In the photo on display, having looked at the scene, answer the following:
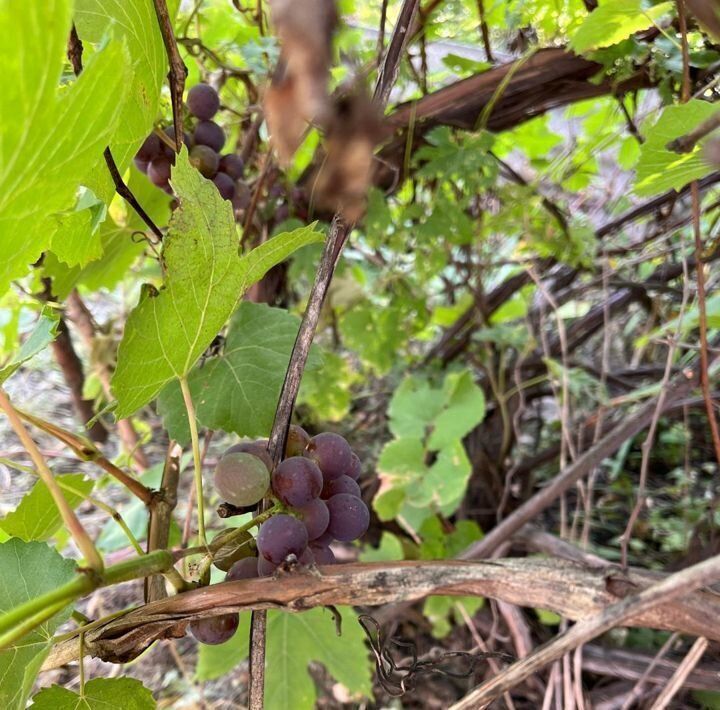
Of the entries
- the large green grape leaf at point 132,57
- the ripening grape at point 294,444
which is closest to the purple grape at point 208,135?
the large green grape leaf at point 132,57

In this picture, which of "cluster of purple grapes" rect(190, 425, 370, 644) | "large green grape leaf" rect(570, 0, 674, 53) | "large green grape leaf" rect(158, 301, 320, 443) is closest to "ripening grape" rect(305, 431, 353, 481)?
"cluster of purple grapes" rect(190, 425, 370, 644)

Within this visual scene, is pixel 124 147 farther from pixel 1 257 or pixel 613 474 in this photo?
pixel 613 474

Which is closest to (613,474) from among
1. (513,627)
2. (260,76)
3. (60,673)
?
(513,627)

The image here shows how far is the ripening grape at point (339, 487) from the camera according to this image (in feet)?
1.53

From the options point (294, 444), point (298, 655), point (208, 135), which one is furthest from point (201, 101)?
point (298, 655)

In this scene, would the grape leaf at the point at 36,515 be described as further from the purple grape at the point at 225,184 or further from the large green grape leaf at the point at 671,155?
the large green grape leaf at the point at 671,155

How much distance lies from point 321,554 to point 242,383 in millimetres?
197

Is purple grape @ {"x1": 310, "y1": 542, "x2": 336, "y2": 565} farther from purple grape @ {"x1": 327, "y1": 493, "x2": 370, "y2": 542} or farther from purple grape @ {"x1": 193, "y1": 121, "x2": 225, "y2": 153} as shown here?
purple grape @ {"x1": 193, "y1": 121, "x2": 225, "y2": 153}

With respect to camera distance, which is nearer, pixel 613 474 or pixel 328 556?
pixel 328 556

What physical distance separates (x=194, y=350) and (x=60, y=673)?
0.96m

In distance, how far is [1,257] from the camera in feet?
1.13

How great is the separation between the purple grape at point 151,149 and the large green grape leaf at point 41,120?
0.32 metres

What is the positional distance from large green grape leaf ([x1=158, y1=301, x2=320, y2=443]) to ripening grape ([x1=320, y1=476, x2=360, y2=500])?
109 mm

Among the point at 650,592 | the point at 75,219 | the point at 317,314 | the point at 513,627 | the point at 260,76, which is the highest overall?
the point at 260,76
